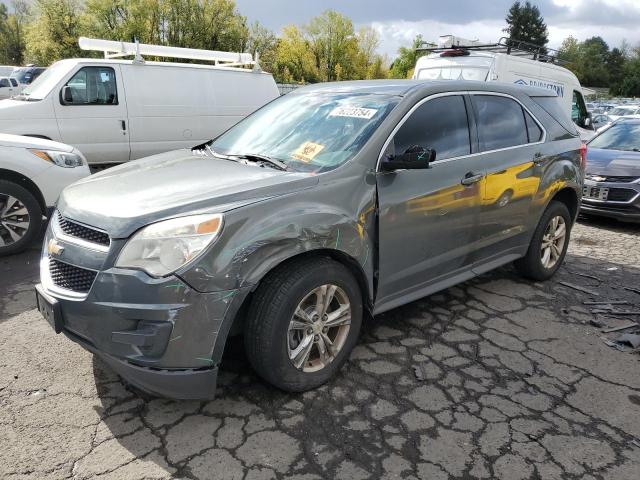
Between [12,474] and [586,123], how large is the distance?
476 inches

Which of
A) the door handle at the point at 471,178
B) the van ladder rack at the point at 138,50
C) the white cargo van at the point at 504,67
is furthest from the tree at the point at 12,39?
the door handle at the point at 471,178

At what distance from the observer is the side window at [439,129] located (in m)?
3.26

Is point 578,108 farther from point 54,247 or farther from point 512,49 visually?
point 54,247

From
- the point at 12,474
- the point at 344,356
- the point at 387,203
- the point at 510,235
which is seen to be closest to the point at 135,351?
the point at 12,474

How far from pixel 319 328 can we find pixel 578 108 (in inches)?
432

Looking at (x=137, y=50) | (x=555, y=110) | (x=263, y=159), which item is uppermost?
(x=137, y=50)

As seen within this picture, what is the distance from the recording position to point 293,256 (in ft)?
8.63

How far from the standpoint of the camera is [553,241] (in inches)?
186

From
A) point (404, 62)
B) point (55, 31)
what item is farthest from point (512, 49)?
point (404, 62)

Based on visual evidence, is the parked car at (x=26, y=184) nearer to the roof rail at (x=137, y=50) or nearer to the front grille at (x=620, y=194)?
the roof rail at (x=137, y=50)

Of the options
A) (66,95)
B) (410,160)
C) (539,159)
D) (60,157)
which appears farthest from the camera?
(66,95)

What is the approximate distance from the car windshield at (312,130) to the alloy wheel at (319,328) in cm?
74

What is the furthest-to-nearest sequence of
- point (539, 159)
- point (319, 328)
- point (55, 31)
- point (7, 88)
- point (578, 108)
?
point (55, 31) → point (7, 88) → point (578, 108) → point (539, 159) → point (319, 328)

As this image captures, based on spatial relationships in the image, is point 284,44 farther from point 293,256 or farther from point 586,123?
point 293,256
